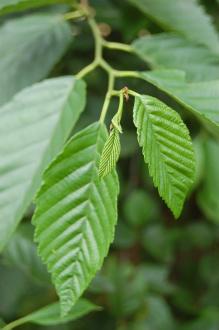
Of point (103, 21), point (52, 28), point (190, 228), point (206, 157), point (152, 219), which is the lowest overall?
point (190, 228)

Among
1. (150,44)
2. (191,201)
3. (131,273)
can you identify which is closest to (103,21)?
(150,44)

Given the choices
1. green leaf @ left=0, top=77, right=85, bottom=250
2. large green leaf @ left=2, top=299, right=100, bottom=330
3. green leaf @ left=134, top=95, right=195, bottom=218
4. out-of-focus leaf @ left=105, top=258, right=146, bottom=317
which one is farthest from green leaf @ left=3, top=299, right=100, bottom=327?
out-of-focus leaf @ left=105, top=258, right=146, bottom=317

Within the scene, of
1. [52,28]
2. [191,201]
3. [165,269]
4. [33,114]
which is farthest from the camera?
[191,201]

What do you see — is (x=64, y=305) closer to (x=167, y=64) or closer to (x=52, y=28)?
(x=167, y=64)

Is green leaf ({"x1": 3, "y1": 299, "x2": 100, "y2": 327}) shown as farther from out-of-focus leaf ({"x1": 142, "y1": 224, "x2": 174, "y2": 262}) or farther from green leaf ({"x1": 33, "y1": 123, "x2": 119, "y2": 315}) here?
out-of-focus leaf ({"x1": 142, "y1": 224, "x2": 174, "y2": 262})

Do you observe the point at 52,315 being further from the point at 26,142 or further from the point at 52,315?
the point at 26,142
